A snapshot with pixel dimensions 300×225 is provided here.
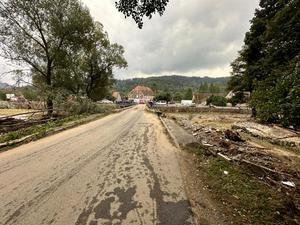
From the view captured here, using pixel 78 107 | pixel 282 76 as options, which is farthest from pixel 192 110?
pixel 282 76

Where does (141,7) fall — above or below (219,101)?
above

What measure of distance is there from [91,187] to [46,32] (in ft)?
63.8

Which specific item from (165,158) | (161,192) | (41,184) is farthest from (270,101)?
(41,184)

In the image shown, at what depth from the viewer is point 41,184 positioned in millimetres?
4699

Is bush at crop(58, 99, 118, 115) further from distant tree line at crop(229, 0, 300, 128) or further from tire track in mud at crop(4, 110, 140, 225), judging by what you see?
distant tree line at crop(229, 0, 300, 128)

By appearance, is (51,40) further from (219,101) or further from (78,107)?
(219,101)

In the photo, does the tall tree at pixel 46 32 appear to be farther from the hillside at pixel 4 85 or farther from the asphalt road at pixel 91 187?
the asphalt road at pixel 91 187

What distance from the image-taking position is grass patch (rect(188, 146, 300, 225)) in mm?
3656

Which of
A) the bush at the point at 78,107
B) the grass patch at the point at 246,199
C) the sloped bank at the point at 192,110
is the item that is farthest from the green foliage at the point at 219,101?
the grass patch at the point at 246,199

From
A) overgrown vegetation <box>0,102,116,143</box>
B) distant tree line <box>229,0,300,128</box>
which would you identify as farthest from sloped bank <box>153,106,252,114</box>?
distant tree line <box>229,0,300,128</box>

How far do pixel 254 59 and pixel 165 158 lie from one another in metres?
23.2

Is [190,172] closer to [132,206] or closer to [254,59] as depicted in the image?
[132,206]

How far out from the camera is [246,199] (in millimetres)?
4305

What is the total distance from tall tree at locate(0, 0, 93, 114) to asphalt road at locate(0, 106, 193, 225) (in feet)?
39.4
